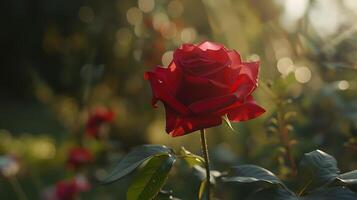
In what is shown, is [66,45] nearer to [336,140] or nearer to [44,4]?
[44,4]

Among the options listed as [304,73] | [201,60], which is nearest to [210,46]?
[201,60]

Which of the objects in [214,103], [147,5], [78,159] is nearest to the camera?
[214,103]

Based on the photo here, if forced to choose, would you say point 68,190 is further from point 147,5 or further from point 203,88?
point 147,5

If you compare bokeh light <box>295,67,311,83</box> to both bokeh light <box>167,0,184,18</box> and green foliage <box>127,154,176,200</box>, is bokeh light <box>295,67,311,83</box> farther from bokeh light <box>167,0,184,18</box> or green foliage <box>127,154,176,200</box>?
bokeh light <box>167,0,184,18</box>

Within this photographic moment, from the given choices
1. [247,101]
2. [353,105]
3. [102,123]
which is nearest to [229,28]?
[102,123]

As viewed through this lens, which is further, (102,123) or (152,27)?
(152,27)

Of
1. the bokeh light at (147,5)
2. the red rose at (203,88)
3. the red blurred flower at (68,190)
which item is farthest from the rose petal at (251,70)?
the bokeh light at (147,5)

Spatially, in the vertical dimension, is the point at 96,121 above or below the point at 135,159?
below
